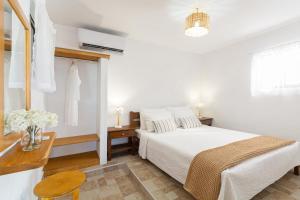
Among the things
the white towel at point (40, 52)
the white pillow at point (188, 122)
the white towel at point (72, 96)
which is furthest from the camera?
the white pillow at point (188, 122)

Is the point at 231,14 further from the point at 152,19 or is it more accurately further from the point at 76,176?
the point at 76,176

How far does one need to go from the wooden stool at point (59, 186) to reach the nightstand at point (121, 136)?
1.35m

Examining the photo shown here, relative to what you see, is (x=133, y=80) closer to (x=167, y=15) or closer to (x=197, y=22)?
(x=167, y=15)

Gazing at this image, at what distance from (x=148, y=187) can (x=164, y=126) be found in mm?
1158

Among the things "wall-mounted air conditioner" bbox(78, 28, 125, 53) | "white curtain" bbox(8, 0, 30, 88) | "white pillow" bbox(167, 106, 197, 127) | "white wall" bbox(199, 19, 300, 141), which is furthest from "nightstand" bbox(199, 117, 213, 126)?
"white curtain" bbox(8, 0, 30, 88)

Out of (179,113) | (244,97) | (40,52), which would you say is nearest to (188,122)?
(179,113)

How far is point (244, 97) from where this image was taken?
131 inches

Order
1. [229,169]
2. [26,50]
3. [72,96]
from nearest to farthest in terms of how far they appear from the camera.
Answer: [26,50] → [229,169] → [72,96]

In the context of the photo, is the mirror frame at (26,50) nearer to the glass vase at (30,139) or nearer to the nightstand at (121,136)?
the glass vase at (30,139)

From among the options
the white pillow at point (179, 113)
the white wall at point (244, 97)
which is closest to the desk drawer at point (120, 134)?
the white pillow at point (179, 113)

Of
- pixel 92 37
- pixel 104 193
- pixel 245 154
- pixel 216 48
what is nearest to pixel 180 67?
pixel 216 48

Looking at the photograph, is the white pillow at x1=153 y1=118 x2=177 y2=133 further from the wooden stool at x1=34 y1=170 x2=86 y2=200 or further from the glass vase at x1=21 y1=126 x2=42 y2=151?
the glass vase at x1=21 y1=126 x2=42 y2=151

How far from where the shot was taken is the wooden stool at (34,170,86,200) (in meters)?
1.10

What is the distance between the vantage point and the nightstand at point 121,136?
106 inches
